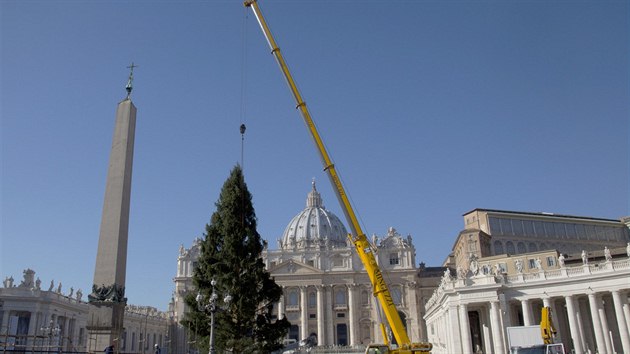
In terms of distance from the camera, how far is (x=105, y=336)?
19406 millimetres

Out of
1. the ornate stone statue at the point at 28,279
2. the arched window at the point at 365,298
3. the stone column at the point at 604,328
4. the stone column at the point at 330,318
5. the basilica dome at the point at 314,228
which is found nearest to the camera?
the stone column at the point at 604,328

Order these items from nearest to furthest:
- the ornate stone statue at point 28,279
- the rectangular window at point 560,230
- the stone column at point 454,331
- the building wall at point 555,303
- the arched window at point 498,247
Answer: the building wall at point 555,303 → the stone column at point 454,331 → the ornate stone statue at point 28,279 → the arched window at point 498,247 → the rectangular window at point 560,230

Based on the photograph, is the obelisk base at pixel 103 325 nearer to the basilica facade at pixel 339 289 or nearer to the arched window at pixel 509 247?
the arched window at pixel 509 247

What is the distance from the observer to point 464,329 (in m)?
42.4

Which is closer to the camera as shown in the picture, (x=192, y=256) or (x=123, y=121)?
(x=123, y=121)

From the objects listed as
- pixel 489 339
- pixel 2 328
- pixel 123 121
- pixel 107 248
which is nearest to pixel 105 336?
pixel 107 248

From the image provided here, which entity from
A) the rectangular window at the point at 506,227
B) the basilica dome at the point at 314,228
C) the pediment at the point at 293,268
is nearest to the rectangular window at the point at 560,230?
the rectangular window at the point at 506,227

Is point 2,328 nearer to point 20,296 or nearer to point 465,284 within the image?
point 20,296

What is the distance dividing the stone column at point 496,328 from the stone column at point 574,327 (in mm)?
5203

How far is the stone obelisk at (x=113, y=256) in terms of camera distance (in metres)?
19.1

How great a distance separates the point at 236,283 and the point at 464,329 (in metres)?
22.6

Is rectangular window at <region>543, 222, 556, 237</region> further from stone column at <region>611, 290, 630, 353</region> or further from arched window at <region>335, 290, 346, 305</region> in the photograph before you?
stone column at <region>611, 290, 630, 353</region>

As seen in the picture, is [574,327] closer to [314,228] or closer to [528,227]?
[528,227]

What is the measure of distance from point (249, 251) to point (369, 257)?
7497 millimetres
